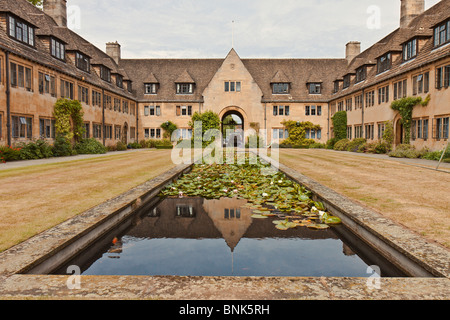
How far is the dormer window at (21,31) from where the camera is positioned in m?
19.4

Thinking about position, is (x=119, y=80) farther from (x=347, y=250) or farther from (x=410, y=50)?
(x=347, y=250)

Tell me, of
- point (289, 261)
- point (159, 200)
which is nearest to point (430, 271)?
point (289, 261)

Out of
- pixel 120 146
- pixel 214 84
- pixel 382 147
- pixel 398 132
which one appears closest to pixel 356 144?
pixel 382 147

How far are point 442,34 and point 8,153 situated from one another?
2744 centimetres

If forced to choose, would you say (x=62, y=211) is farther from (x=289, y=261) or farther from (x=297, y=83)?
(x=297, y=83)

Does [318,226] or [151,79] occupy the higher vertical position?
[151,79]

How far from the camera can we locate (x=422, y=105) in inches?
861

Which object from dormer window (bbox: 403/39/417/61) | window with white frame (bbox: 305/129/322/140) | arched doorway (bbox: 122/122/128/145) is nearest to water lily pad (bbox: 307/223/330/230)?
dormer window (bbox: 403/39/417/61)

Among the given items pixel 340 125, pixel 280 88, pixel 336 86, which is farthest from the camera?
pixel 280 88

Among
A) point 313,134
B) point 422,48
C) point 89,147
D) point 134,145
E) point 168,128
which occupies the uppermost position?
point 422,48

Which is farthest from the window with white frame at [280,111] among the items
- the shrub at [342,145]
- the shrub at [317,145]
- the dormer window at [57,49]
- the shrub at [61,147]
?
the shrub at [61,147]

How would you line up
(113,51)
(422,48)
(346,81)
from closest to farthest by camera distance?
(422,48) → (346,81) → (113,51)

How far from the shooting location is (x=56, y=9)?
28.6m
